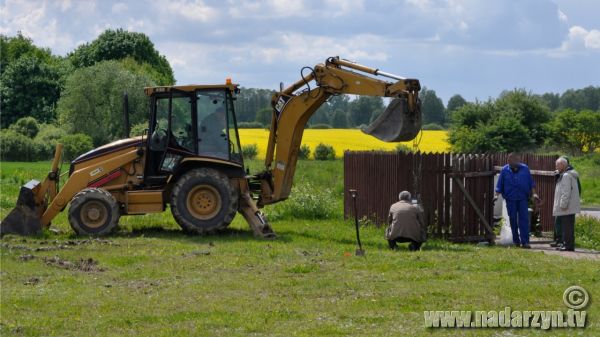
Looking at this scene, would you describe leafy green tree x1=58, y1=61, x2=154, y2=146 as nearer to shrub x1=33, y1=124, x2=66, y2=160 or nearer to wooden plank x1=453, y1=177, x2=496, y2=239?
shrub x1=33, y1=124, x2=66, y2=160

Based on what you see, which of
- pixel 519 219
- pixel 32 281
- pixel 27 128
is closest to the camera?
pixel 32 281

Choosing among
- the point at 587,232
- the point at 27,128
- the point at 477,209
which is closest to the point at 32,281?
the point at 477,209

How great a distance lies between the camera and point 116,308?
1224 cm

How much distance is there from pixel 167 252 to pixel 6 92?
228 feet

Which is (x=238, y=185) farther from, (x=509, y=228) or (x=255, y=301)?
(x=255, y=301)

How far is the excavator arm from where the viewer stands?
62.7 feet

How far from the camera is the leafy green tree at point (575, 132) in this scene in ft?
207

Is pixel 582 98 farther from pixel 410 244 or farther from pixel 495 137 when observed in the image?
pixel 410 244

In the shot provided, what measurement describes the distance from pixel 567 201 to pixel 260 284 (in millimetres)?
7377

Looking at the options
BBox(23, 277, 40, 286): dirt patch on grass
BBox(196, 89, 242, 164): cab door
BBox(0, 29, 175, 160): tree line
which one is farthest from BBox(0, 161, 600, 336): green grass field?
BBox(0, 29, 175, 160): tree line

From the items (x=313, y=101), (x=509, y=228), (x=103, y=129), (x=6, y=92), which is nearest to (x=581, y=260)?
(x=509, y=228)

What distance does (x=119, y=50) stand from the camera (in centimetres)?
8694

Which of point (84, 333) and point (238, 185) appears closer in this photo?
point (84, 333)

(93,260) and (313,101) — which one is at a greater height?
(313,101)
